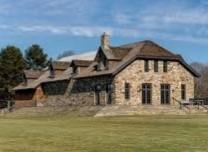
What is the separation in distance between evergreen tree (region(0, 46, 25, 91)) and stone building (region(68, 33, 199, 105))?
29046 mm

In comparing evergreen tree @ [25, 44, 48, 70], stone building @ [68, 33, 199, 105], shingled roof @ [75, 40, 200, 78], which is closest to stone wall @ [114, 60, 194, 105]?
stone building @ [68, 33, 199, 105]

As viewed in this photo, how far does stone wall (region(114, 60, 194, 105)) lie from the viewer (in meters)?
61.9

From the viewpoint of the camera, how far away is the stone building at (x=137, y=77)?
62062mm

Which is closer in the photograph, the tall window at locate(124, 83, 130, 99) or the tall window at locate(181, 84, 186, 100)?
the tall window at locate(124, 83, 130, 99)

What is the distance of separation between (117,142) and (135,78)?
42476mm

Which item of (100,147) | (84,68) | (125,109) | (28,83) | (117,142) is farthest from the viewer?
(28,83)

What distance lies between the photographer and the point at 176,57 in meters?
65.0

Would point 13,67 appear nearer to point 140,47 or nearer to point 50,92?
point 50,92

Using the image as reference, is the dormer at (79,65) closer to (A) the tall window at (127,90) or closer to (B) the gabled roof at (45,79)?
(B) the gabled roof at (45,79)

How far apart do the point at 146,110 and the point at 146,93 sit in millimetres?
5034

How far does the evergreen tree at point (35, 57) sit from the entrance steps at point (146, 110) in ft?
165

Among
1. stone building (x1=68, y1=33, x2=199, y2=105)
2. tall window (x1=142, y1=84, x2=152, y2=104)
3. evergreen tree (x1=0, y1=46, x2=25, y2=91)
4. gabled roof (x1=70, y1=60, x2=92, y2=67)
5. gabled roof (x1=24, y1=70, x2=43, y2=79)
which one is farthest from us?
evergreen tree (x1=0, y1=46, x2=25, y2=91)

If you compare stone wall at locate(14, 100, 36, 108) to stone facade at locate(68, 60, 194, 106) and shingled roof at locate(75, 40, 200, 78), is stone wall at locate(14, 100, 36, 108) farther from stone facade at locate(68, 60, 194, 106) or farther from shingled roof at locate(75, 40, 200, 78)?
shingled roof at locate(75, 40, 200, 78)

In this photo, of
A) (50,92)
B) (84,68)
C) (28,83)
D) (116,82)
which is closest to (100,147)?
(116,82)
